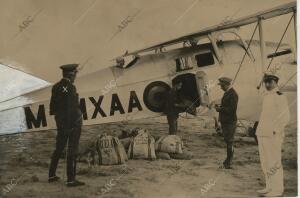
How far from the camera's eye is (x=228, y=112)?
3322 millimetres

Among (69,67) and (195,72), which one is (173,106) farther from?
(69,67)

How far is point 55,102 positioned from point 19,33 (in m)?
0.48

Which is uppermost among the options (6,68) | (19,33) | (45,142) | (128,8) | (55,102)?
(128,8)

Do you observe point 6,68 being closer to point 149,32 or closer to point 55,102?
point 55,102

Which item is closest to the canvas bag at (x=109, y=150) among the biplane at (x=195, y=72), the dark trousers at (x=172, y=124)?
the biplane at (x=195, y=72)

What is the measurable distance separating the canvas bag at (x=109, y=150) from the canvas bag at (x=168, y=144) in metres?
0.24

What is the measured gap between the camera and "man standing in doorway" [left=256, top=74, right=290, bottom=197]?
3334mm

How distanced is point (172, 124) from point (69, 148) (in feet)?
2.27

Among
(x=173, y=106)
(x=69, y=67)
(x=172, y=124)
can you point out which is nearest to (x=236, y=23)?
(x=173, y=106)

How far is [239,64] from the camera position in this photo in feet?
10.9

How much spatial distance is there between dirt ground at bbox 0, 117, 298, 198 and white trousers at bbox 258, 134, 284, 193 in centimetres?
4

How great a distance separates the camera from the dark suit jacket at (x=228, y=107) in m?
3.32

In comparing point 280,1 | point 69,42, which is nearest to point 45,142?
point 69,42

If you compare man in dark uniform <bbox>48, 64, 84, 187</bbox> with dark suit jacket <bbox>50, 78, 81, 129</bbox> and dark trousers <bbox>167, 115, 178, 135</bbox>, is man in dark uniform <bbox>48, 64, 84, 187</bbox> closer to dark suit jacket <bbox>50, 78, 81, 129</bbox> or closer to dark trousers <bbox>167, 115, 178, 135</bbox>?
dark suit jacket <bbox>50, 78, 81, 129</bbox>
